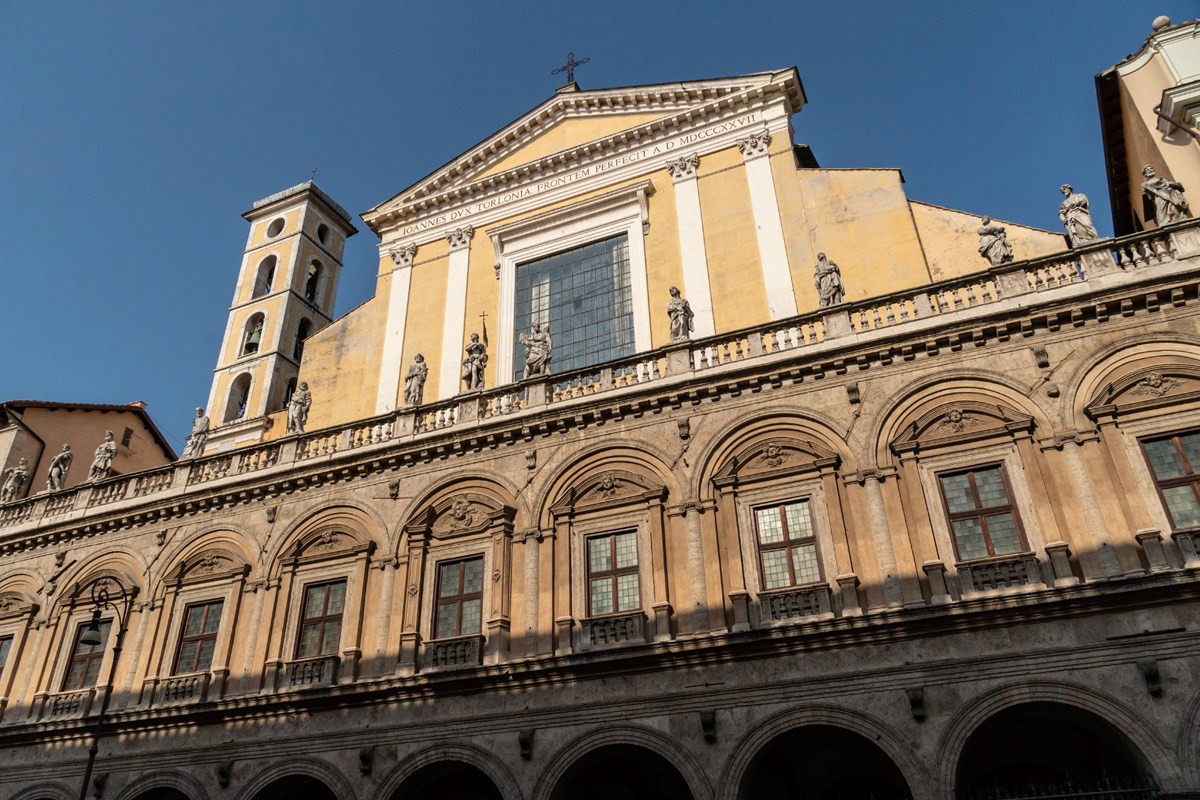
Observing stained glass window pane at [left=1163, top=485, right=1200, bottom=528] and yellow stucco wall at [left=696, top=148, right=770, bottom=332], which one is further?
yellow stucco wall at [left=696, top=148, right=770, bottom=332]

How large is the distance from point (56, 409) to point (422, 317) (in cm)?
1445

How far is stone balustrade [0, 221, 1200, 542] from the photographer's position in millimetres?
16062

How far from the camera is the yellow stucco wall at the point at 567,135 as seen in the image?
2644 centimetres

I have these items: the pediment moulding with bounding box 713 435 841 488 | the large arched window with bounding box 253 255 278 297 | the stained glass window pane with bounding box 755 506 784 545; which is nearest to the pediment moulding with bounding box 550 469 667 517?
the pediment moulding with bounding box 713 435 841 488

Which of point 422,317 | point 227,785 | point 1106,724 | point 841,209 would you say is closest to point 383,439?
point 422,317

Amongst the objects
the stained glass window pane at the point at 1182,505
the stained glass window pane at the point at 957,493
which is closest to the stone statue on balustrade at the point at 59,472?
the stained glass window pane at the point at 957,493

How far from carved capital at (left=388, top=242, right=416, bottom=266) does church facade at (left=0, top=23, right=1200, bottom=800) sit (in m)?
2.63

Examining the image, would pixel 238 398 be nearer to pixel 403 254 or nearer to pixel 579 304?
pixel 403 254

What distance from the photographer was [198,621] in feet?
68.0

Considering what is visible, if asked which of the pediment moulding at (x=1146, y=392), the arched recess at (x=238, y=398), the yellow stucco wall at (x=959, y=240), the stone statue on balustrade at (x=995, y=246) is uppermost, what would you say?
the arched recess at (x=238, y=398)

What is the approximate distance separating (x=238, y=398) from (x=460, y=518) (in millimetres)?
14668

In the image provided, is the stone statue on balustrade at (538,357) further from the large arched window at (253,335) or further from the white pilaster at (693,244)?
the large arched window at (253,335)

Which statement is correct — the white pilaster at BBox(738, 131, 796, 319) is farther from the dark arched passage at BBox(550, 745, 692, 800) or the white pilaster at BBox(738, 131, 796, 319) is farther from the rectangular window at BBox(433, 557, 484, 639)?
the dark arched passage at BBox(550, 745, 692, 800)

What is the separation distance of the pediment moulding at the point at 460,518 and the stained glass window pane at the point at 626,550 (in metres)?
2.49
